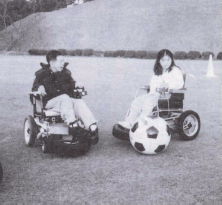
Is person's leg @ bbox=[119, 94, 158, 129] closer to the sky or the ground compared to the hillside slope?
closer to the ground

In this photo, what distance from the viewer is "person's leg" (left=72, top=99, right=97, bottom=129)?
17.3 ft

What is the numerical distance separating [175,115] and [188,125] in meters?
0.22

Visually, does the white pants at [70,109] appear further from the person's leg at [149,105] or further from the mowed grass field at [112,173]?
the person's leg at [149,105]

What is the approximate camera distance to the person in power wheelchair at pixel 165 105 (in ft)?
18.0

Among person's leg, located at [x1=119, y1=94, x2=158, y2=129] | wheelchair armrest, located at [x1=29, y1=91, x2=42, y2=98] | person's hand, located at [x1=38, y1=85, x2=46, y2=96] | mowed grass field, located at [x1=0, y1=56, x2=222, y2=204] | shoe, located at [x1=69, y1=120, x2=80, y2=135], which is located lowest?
mowed grass field, located at [x1=0, y1=56, x2=222, y2=204]

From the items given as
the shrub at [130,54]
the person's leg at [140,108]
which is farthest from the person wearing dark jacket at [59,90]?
the shrub at [130,54]

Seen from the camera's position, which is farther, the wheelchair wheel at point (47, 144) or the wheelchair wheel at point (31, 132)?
the wheelchair wheel at point (31, 132)

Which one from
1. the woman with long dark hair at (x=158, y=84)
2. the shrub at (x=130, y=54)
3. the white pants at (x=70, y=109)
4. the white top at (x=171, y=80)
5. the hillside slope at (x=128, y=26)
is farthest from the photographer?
the hillside slope at (x=128, y=26)

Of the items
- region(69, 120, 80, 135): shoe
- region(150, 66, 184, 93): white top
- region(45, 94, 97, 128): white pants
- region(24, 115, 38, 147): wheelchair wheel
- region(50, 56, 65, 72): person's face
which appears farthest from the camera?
region(150, 66, 184, 93): white top

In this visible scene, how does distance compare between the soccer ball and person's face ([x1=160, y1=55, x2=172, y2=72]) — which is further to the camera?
person's face ([x1=160, y1=55, x2=172, y2=72])

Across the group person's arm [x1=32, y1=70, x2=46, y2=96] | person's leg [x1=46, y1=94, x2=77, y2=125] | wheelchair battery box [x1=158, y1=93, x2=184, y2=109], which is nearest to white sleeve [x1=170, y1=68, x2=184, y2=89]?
wheelchair battery box [x1=158, y1=93, x2=184, y2=109]

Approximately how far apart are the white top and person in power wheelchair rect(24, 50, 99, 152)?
1.10 meters

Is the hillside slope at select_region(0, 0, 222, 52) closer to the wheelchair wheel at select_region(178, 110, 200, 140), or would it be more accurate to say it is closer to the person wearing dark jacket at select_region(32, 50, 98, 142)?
the wheelchair wheel at select_region(178, 110, 200, 140)

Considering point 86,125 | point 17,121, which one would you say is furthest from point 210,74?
point 86,125
